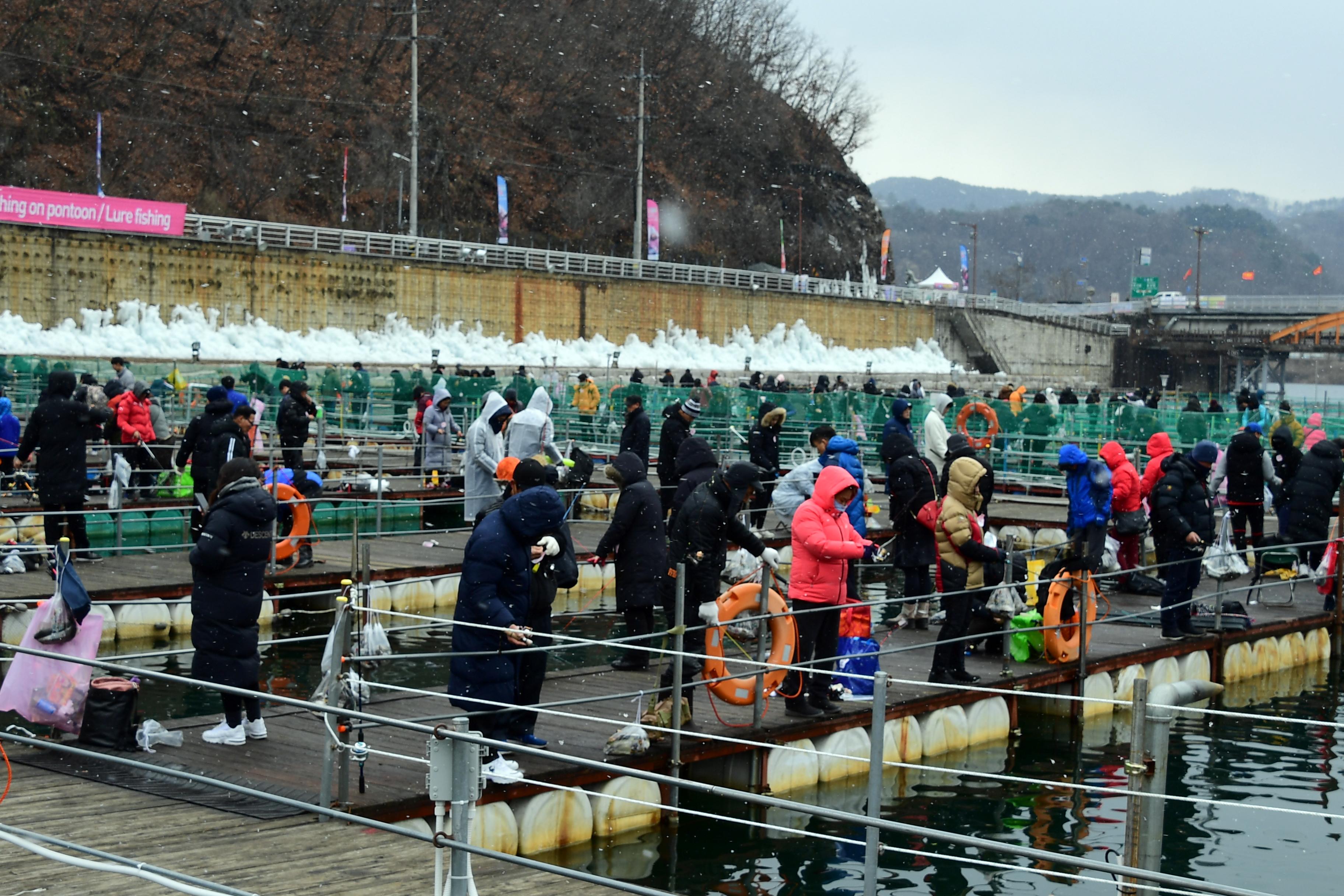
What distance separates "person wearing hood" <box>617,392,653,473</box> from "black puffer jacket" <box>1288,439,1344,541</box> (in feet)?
25.3

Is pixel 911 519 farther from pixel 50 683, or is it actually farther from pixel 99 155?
pixel 99 155

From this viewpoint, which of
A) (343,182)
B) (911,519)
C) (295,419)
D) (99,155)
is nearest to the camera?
(911,519)

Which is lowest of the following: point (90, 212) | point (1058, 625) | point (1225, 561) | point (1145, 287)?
point (1058, 625)

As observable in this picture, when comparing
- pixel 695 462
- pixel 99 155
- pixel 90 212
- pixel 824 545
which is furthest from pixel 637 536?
pixel 99 155

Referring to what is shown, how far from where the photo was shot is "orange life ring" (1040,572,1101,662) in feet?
42.8

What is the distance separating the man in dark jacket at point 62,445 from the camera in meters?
15.0

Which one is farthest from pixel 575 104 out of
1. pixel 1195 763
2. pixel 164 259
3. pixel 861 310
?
pixel 1195 763

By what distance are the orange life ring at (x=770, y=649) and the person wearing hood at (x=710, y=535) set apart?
0.14 metres

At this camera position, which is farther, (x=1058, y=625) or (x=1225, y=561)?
(x=1225, y=561)

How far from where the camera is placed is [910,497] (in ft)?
44.1

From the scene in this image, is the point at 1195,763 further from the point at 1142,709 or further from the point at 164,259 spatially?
the point at 164,259

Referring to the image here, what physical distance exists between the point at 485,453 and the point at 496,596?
829 centimetres

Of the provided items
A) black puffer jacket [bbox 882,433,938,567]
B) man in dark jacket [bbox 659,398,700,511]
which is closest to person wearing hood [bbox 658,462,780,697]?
black puffer jacket [bbox 882,433,938,567]

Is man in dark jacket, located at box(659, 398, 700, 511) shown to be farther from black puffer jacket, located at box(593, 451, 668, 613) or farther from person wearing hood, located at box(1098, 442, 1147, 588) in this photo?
person wearing hood, located at box(1098, 442, 1147, 588)
